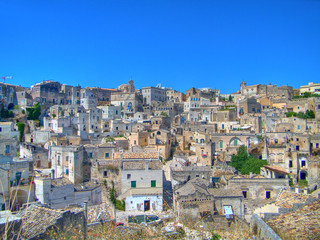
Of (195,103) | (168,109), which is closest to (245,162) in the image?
(168,109)

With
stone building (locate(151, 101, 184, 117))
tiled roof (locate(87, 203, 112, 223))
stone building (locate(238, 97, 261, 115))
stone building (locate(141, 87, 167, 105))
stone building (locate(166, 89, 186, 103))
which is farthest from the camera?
stone building (locate(166, 89, 186, 103))

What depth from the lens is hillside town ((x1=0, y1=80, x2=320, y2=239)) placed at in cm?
1093

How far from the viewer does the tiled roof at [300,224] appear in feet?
25.5

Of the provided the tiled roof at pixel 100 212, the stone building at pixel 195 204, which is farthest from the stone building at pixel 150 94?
the stone building at pixel 195 204

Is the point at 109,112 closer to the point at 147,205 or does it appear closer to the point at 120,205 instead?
the point at 120,205

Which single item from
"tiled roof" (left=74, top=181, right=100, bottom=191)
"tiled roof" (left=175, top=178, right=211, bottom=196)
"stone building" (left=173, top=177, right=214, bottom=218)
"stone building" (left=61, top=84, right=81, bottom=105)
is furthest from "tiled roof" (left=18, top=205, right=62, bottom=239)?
"stone building" (left=61, top=84, right=81, bottom=105)

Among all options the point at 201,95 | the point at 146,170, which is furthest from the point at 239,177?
the point at 201,95

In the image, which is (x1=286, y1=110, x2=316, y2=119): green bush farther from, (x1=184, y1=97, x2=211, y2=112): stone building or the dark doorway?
the dark doorway

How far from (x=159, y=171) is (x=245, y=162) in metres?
12.7

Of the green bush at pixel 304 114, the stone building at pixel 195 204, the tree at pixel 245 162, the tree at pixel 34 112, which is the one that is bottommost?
the stone building at pixel 195 204

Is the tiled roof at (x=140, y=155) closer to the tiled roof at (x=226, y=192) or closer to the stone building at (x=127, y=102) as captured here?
the tiled roof at (x=226, y=192)

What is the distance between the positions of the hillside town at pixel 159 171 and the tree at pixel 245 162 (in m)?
0.11

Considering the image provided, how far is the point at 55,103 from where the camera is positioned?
194ft

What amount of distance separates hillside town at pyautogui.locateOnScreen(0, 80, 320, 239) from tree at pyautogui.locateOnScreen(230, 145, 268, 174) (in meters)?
0.11
